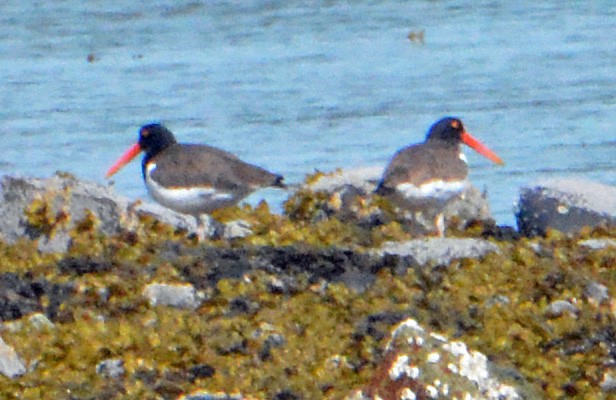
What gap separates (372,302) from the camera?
248 inches

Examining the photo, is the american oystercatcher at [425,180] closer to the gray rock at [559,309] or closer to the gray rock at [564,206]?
the gray rock at [564,206]

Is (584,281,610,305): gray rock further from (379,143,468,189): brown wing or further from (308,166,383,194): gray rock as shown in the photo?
(308,166,383,194): gray rock

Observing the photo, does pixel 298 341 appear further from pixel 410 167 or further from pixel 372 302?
pixel 410 167

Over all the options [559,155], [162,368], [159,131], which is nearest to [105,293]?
[162,368]

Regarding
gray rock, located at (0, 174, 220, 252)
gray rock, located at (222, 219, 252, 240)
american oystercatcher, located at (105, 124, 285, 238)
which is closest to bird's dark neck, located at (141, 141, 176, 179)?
american oystercatcher, located at (105, 124, 285, 238)

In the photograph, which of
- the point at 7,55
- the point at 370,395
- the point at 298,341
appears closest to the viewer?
the point at 370,395

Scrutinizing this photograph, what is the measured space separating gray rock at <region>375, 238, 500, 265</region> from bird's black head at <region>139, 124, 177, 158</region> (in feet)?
9.26

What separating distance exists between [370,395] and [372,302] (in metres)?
1.79

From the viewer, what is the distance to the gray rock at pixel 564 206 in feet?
27.9

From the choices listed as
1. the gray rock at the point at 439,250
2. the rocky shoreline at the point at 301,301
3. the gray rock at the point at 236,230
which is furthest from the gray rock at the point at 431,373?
the gray rock at the point at 236,230

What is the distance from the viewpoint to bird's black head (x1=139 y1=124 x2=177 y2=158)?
9.80 m

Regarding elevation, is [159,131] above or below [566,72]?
above

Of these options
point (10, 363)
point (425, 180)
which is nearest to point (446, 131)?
point (425, 180)

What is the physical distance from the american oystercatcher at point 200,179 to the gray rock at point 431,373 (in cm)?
389
